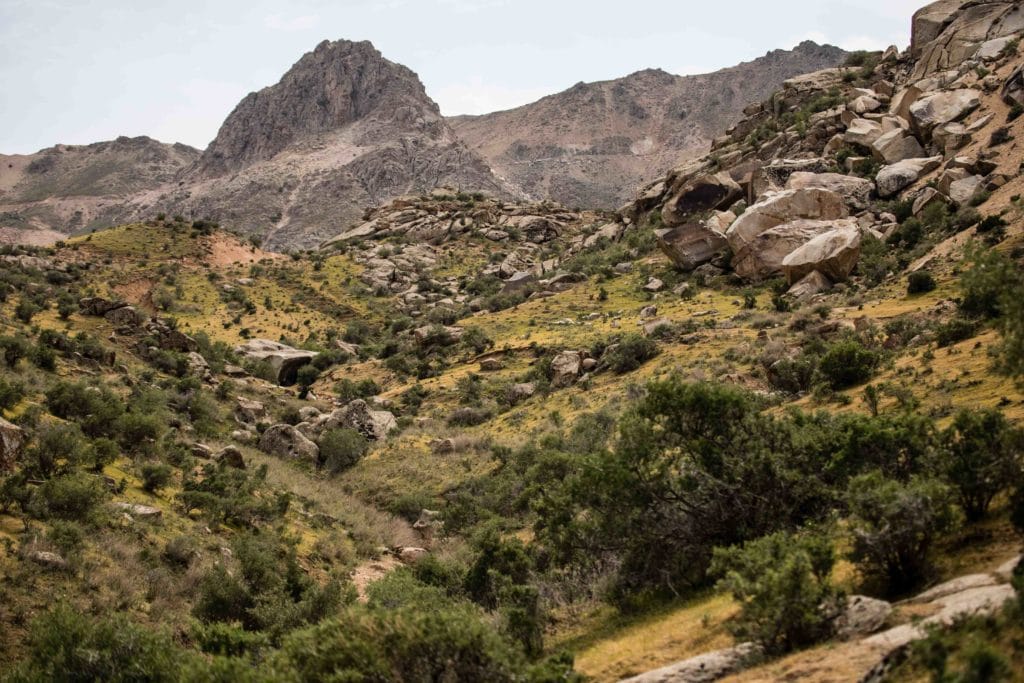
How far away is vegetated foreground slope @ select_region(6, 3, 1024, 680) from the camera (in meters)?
7.49

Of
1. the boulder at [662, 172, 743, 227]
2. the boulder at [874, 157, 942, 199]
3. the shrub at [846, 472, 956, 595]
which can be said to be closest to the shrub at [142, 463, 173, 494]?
the shrub at [846, 472, 956, 595]

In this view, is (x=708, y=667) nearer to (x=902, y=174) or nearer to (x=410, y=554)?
(x=410, y=554)

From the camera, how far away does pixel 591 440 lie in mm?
22422

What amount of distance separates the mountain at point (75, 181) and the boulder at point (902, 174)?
442 ft

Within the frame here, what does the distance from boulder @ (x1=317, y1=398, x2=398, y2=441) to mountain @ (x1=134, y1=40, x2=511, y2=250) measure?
80187mm

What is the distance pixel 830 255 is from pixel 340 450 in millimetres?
21971

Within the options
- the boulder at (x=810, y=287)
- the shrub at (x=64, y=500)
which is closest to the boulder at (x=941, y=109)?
the boulder at (x=810, y=287)

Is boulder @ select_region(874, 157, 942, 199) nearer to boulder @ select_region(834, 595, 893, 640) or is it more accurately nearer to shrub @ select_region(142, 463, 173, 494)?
boulder @ select_region(834, 595, 893, 640)

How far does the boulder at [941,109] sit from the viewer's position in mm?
37344

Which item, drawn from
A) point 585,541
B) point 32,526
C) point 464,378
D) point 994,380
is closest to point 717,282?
point 464,378

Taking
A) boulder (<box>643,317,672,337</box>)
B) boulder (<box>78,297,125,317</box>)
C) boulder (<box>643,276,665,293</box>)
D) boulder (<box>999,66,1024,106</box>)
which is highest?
boulder (<box>999,66,1024,106</box>)

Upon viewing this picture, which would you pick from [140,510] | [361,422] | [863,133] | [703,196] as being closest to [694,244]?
[703,196]

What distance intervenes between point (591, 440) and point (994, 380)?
11159 millimetres

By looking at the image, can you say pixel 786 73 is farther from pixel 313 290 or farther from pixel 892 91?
pixel 313 290
